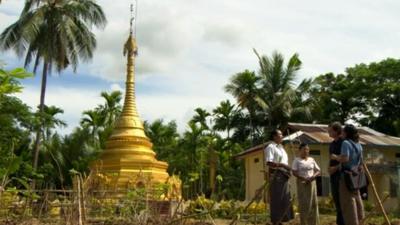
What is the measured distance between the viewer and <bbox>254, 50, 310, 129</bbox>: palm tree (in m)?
30.3

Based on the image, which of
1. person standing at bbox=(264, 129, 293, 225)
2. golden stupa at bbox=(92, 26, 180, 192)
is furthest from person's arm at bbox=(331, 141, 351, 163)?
golden stupa at bbox=(92, 26, 180, 192)

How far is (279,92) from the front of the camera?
101ft

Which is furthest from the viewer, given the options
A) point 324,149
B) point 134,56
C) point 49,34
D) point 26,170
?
point 134,56

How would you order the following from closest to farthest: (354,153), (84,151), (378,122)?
(354,153)
(84,151)
(378,122)

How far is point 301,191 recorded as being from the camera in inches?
314

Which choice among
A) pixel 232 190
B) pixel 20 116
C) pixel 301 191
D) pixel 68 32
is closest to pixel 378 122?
pixel 232 190

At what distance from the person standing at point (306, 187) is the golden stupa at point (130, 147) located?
15.9 m

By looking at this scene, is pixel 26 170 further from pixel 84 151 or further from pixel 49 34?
pixel 84 151

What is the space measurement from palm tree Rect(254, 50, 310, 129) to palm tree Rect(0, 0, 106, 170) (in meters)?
9.99

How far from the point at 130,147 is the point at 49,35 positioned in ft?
21.2

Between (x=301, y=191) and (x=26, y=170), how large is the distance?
50.7 ft

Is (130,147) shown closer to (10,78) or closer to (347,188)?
(347,188)

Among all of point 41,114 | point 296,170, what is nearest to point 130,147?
point 41,114

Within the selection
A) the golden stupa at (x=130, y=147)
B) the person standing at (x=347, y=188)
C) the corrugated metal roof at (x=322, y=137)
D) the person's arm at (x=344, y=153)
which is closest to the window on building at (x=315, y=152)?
the corrugated metal roof at (x=322, y=137)
